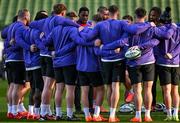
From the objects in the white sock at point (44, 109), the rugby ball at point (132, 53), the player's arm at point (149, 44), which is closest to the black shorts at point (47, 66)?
the white sock at point (44, 109)

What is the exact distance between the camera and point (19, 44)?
18688mm

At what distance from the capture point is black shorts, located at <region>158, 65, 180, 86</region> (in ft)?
58.3

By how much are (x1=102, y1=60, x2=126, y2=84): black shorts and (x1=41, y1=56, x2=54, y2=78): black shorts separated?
4.30 ft

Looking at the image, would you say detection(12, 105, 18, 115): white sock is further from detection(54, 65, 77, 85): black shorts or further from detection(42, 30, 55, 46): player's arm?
detection(42, 30, 55, 46): player's arm

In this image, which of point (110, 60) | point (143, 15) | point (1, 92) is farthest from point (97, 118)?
point (1, 92)

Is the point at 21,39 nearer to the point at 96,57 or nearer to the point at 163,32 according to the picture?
the point at 96,57

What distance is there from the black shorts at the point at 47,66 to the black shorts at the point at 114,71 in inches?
51.6

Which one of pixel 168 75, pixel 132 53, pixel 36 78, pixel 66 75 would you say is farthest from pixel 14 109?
pixel 168 75

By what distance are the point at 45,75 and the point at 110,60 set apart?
64.8 inches

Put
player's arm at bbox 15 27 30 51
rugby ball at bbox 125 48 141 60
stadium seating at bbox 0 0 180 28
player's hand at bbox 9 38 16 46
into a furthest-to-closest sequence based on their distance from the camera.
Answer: stadium seating at bbox 0 0 180 28
player's hand at bbox 9 38 16 46
player's arm at bbox 15 27 30 51
rugby ball at bbox 125 48 141 60

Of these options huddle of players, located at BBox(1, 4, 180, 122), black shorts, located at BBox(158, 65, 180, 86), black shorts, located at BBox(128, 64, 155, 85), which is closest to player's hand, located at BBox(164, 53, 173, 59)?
huddle of players, located at BBox(1, 4, 180, 122)

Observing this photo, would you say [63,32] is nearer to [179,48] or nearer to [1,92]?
[179,48]

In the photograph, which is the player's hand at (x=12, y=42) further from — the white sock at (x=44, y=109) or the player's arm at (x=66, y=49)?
the white sock at (x=44, y=109)

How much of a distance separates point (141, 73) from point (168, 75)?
0.72 metres
